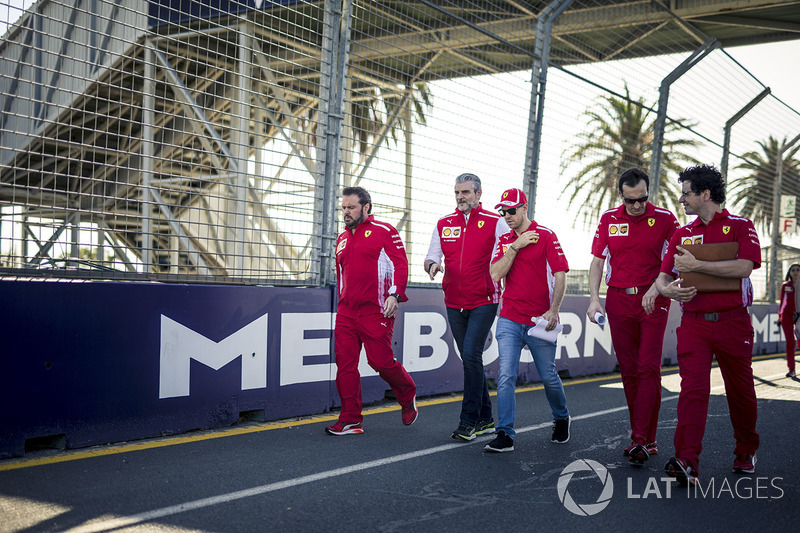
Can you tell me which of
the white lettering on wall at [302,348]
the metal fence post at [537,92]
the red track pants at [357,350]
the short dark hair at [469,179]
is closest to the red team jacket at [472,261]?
the short dark hair at [469,179]

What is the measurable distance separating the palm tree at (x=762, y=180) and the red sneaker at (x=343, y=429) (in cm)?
1255

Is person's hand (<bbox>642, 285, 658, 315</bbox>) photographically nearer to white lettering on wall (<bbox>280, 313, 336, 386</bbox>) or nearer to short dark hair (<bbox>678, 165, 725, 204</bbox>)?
short dark hair (<bbox>678, 165, 725, 204</bbox>)

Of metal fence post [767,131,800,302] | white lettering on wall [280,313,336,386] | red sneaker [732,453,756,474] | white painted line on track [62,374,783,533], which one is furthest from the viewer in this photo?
metal fence post [767,131,800,302]

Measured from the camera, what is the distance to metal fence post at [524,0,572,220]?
33.0 feet

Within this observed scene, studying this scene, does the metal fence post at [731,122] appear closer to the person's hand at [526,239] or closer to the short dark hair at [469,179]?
the short dark hair at [469,179]

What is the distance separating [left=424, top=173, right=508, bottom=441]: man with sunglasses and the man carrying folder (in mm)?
1574

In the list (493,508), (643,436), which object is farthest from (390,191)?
(493,508)

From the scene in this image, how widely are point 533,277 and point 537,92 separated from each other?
4829 millimetres

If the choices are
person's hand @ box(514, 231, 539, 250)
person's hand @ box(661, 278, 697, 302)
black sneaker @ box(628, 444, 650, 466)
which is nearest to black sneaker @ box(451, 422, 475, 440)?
black sneaker @ box(628, 444, 650, 466)

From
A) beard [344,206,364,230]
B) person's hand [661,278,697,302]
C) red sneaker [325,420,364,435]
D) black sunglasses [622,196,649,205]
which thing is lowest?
red sneaker [325,420,364,435]

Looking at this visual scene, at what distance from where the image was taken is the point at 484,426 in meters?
6.46

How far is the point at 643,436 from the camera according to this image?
5.43 metres

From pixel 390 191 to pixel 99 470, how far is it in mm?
4356

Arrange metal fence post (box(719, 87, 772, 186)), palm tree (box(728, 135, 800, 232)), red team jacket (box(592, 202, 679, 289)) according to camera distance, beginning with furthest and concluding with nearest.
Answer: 1. palm tree (box(728, 135, 800, 232))
2. metal fence post (box(719, 87, 772, 186))
3. red team jacket (box(592, 202, 679, 289))
